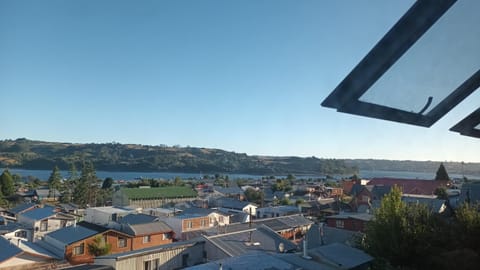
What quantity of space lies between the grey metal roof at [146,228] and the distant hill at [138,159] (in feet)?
184

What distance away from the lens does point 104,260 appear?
24.8 ft

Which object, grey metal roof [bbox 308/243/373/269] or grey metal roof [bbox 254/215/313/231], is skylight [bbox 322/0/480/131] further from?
grey metal roof [bbox 254/215/313/231]

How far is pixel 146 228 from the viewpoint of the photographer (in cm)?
1184

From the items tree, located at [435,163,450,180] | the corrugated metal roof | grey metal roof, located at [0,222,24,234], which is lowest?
grey metal roof, located at [0,222,24,234]

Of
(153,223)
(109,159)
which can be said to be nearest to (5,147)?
(109,159)

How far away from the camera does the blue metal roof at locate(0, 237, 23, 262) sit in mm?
7953

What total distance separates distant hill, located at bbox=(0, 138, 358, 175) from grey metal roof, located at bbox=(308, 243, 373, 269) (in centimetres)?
6188

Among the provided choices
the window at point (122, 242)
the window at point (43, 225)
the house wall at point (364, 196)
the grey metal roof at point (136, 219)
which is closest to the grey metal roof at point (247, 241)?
the window at point (122, 242)

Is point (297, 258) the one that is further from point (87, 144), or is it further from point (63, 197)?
point (87, 144)

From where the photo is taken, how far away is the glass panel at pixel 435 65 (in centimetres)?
87

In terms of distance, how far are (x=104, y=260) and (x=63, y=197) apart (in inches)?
786

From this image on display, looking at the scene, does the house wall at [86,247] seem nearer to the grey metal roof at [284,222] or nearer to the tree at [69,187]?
the grey metal roof at [284,222]

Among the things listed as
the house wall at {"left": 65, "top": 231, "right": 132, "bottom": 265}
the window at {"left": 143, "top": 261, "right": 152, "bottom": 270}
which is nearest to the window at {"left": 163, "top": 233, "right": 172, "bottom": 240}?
the house wall at {"left": 65, "top": 231, "right": 132, "bottom": 265}

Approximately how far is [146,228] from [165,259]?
3975mm
